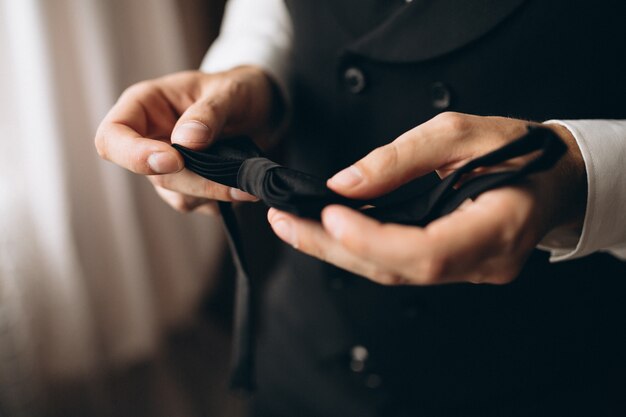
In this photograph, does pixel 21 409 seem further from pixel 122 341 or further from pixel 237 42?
pixel 237 42

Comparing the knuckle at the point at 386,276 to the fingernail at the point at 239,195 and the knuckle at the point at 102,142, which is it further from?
the knuckle at the point at 102,142

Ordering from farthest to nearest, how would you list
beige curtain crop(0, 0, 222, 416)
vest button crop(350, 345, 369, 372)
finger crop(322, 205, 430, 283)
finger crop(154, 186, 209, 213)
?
beige curtain crop(0, 0, 222, 416), vest button crop(350, 345, 369, 372), finger crop(154, 186, 209, 213), finger crop(322, 205, 430, 283)

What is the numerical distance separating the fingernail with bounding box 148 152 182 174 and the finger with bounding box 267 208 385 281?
4.5 inches

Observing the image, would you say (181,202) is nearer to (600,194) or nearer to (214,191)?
(214,191)

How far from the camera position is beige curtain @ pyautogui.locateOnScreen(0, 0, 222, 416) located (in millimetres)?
916

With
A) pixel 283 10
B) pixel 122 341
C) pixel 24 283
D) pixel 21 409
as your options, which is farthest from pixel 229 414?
pixel 283 10

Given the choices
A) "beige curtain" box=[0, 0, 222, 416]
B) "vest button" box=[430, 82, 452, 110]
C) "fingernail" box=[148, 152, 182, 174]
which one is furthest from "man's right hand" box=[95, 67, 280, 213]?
"beige curtain" box=[0, 0, 222, 416]

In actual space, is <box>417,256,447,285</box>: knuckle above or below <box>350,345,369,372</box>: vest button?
above

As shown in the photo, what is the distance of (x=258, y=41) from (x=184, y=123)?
284mm

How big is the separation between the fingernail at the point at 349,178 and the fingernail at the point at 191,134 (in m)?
0.14

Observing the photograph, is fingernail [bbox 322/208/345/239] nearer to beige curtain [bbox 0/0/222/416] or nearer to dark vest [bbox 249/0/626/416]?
dark vest [bbox 249/0/626/416]

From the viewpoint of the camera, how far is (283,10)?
687mm

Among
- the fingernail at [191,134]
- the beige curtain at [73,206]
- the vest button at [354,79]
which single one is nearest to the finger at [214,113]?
the fingernail at [191,134]

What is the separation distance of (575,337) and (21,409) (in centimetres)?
106
